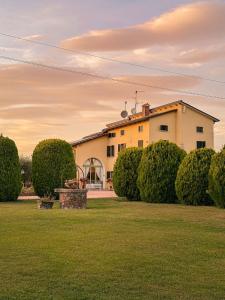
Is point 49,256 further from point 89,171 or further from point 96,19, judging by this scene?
point 89,171

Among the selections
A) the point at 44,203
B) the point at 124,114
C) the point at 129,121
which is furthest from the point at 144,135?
the point at 44,203

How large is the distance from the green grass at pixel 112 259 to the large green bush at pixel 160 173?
30.3 feet

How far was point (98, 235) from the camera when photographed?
11.3m

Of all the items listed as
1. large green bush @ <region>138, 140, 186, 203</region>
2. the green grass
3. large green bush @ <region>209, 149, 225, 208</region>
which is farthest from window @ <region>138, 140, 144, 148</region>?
the green grass

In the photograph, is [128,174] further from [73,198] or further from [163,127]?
[163,127]

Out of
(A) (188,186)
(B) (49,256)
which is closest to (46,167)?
(A) (188,186)

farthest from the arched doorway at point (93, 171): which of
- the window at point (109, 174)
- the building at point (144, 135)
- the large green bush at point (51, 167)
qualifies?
the large green bush at point (51, 167)

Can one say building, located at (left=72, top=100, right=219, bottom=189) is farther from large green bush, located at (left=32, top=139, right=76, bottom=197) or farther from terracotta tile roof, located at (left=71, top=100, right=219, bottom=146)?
large green bush, located at (left=32, top=139, right=76, bottom=197)

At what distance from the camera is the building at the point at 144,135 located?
51438 millimetres

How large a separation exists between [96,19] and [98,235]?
773cm

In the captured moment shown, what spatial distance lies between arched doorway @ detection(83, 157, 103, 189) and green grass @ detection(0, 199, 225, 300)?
4189 centimetres

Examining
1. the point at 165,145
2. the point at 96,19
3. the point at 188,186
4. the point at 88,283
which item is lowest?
the point at 88,283

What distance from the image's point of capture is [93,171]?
57062mm

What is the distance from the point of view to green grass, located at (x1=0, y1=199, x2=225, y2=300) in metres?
6.54
